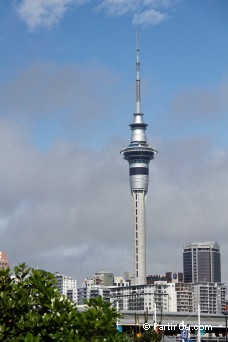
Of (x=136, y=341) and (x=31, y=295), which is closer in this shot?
(x=31, y=295)

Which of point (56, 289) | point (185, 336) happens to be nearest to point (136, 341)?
point (185, 336)

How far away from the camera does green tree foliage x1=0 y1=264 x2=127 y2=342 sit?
4544cm

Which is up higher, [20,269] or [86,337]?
[20,269]

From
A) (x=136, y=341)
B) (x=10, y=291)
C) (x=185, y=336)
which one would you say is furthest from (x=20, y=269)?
(x=136, y=341)

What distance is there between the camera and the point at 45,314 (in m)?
A: 45.6

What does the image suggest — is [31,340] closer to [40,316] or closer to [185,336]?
[40,316]

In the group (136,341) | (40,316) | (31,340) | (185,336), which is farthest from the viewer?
(136,341)

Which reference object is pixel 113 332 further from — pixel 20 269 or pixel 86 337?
pixel 20 269

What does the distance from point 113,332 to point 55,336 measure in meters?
3.87

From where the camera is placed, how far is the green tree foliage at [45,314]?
1789 inches

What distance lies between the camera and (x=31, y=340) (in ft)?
141

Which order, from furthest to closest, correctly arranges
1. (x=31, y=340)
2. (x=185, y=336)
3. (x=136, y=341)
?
(x=136, y=341) < (x=185, y=336) < (x=31, y=340)

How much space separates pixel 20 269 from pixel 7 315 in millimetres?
2922

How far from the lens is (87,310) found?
153 feet
